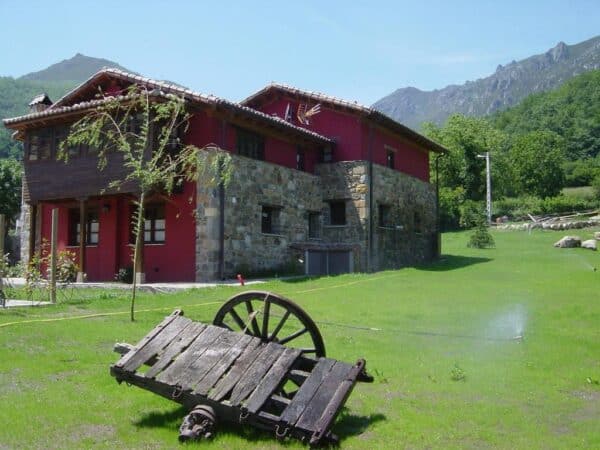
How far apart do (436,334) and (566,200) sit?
4452cm

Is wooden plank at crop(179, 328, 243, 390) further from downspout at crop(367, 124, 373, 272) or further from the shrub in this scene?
downspout at crop(367, 124, 373, 272)

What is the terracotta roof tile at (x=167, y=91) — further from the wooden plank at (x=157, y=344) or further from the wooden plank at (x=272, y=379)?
the wooden plank at (x=272, y=379)

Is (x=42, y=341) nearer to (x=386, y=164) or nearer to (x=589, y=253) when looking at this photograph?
(x=386, y=164)

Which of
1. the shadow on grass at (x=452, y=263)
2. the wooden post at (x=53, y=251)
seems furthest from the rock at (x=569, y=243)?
the wooden post at (x=53, y=251)

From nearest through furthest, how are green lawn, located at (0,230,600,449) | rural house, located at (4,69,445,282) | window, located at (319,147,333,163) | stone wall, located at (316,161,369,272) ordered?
green lawn, located at (0,230,600,449) → rural house, located at (4,69,445,282) → stone wall, located at (316,161,369,272) → window, located at (319,147,333,163)

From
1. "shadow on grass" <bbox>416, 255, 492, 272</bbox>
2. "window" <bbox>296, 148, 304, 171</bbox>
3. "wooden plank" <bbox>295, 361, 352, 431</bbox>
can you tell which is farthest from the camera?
"window" <bbox>296, 148, 304, 171</bbox>

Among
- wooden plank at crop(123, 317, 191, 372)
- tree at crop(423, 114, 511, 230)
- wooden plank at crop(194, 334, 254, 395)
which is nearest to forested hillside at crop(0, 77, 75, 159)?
tree at crop(423, 114, 511, 230)

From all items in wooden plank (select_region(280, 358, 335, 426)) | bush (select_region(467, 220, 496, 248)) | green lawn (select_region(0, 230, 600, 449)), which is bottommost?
green lawn (select_region(0, 230, 600, 449))

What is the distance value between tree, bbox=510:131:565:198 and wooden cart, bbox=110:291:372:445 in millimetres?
62120

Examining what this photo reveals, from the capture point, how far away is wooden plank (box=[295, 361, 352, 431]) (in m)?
4.66

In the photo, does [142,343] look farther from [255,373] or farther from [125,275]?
[125,275]

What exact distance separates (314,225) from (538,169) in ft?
155

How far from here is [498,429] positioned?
17.1ft

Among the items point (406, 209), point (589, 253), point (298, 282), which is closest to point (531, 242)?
point (589, 253)
